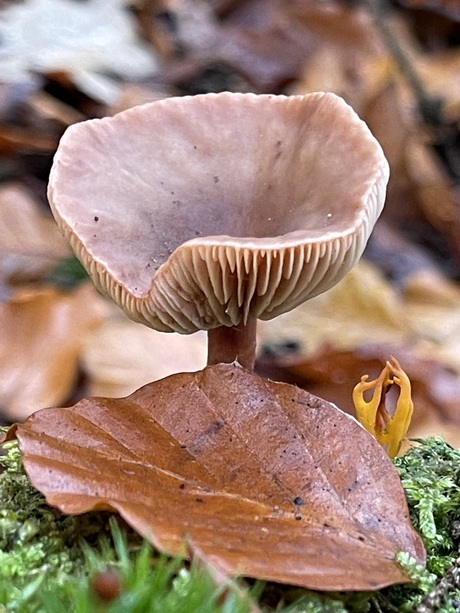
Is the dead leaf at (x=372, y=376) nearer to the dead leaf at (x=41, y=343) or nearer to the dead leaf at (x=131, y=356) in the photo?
the dead leaf at (x=131, y=356)

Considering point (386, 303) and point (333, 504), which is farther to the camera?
point (386, 303)

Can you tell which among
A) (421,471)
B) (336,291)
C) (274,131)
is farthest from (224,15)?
(421,471)

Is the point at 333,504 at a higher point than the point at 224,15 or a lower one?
higher

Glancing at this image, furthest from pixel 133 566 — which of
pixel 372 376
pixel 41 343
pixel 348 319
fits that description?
pixel 348 319

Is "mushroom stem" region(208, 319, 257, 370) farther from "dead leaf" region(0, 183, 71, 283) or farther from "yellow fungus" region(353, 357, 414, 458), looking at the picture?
"dead leaf" region(0, 183, 71, 283)

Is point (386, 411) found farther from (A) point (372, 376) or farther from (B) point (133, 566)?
(A) point (372, 376)

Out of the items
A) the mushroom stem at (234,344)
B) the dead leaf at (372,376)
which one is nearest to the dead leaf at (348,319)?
the dead leaf at (372,376)

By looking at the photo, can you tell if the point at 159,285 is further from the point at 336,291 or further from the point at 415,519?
the point at 336,291
